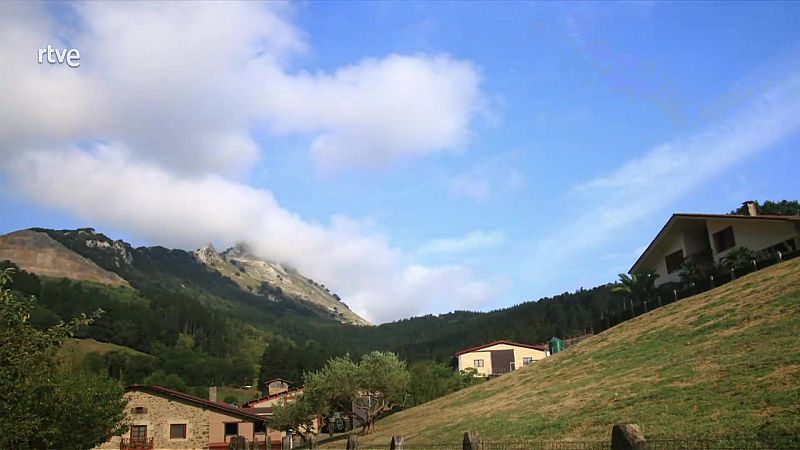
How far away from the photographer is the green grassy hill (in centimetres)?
2144

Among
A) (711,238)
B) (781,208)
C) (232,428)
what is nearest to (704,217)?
(711,238)

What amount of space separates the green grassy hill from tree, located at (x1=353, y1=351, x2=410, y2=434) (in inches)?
80.5

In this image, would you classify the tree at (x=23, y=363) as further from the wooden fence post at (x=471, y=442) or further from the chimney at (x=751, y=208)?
the chimney at (x=751, y=208)

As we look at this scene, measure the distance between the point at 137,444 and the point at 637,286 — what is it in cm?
4880

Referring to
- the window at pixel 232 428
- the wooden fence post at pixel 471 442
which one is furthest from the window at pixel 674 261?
the wooden fence post at pixel 471 442

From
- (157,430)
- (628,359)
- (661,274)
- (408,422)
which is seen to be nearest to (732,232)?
(661,274)

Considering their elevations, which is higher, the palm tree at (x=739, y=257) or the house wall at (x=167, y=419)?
the palm tree at (x=739, y=257)

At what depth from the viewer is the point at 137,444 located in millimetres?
58469

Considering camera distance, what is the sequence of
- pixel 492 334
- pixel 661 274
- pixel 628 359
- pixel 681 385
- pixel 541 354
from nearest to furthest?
1. pixel 681 385
2. pixel 628 359
3. pixel 661 274
4. pixel 541 354
5. pixel 492 334

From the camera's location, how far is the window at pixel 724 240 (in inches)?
2075

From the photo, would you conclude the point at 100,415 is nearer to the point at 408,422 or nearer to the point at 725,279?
the point at 408,422

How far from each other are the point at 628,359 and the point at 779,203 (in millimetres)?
54590

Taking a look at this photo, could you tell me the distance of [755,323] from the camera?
106 feet

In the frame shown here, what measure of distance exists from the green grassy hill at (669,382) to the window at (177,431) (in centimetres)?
2095
